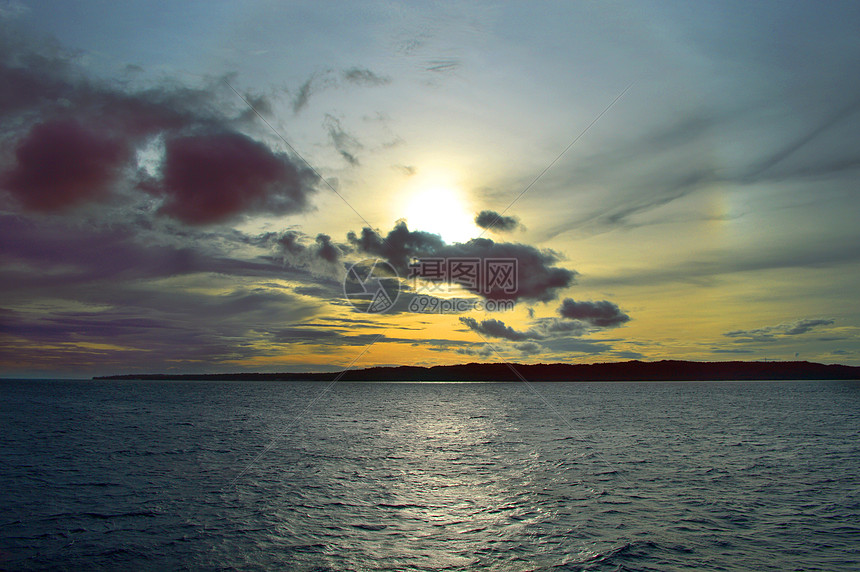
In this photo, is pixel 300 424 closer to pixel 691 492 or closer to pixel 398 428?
pixel 398 428

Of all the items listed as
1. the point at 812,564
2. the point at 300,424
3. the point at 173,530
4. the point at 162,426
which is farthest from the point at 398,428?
the point at 812,564

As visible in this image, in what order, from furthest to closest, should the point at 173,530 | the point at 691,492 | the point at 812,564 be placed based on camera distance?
the point at 691,492 < the point at 173,530 < the point at 812,564

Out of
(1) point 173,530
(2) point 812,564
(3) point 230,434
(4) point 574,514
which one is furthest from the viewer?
(3) point 230,434

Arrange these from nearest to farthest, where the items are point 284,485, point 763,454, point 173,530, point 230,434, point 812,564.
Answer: point 812,564 → point 173,530 → point 284,485 → point 763,454 → point 230,434

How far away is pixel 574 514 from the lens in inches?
1037

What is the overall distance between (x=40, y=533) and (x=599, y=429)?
62155 millimetres

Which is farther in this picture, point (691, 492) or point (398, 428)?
point (398, 428)

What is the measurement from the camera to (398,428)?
72.9 metres

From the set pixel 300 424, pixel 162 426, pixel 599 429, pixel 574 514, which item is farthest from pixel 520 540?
pixel 162 426

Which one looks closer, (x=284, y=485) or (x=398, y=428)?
(x=284, y=485)

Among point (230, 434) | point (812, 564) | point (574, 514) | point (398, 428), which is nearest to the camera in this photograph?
point (812, 564)

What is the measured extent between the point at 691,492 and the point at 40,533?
3653 centimetres

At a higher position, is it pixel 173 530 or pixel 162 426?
pixel 173 530

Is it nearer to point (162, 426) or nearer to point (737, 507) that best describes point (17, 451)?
point (162, 426)
